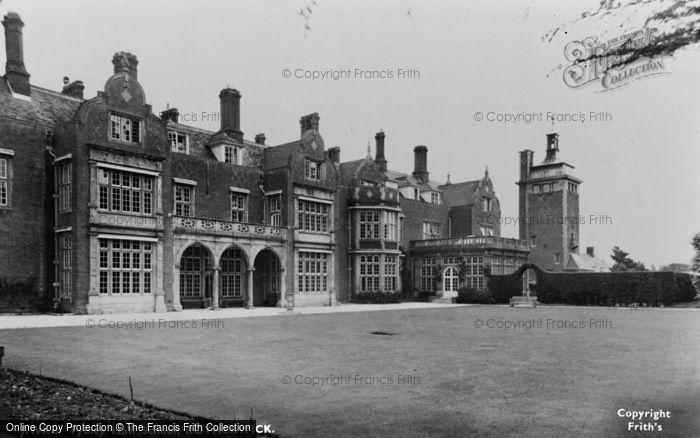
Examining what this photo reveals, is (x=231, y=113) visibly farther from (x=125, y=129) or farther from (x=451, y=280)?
(x=451, y=280)

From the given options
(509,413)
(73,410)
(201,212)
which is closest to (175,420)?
(73,410)

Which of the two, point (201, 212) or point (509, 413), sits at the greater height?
point (201, 212)

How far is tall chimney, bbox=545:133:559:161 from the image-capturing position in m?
54.2

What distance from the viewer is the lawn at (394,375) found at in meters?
6.39

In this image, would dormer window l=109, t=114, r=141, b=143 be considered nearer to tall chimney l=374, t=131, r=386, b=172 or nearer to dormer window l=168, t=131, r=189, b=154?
dormer window l=168, t=131, r=189, b=154

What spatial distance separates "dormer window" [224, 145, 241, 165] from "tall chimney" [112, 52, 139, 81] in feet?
20.3

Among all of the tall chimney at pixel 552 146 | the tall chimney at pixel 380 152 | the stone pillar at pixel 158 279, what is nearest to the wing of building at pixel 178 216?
the stone pillar at pixel 158 279

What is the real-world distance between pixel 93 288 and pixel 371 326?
12.3 m

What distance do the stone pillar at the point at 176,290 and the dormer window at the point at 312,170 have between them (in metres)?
9.96

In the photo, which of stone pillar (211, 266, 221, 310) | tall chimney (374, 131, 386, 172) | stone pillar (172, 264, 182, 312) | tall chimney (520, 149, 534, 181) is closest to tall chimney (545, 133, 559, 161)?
tall chimney (520, 149, 534, 181)

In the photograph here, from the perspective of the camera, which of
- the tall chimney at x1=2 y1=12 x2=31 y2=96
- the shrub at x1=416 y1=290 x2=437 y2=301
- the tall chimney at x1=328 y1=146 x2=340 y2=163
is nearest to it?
the tall chimney at x1=2 y1=12 x2=31 y2=96

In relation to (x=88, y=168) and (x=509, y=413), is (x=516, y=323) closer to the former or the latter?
(x=509, y=413)

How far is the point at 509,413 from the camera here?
6660 mm

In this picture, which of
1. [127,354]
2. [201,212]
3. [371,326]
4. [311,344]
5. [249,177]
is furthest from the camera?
[249,177]
